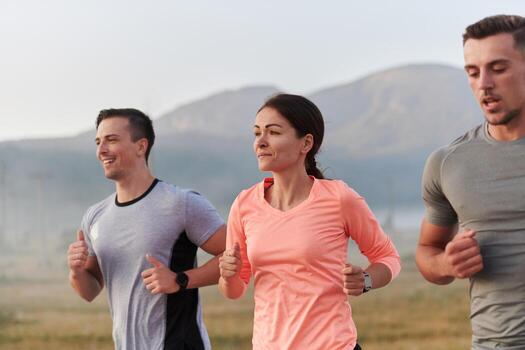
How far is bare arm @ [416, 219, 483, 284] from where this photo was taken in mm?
3635

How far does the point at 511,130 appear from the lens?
12.4 ft

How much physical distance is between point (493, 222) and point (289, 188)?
960 mm

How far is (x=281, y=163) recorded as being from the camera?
4.34m

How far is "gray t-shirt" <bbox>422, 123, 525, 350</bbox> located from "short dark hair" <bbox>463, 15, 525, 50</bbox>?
35 centimetres

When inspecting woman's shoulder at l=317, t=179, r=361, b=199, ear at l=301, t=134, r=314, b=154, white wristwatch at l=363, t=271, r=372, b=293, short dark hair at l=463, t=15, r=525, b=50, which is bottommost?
white wristwatch at l=363, t=271, r=372, b=293

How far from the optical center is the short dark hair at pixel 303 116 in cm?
439

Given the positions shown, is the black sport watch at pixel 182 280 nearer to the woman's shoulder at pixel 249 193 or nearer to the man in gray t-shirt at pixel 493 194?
the woman's shoulder at pixel 249 193

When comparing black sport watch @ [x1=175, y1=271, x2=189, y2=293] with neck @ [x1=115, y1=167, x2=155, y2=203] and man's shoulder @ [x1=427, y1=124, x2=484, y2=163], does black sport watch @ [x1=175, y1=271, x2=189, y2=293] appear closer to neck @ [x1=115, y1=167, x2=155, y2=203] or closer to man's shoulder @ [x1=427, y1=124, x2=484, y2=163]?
neck @ [x1=115, y1=167, x2=155, y2=203]

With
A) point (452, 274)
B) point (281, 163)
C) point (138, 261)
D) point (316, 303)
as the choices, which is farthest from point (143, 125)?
point (452, 274)

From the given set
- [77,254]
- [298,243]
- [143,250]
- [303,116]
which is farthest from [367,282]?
[77,254]

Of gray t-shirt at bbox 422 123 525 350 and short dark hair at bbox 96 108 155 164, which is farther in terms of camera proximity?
short dark hair at bbox 96 108 155 164

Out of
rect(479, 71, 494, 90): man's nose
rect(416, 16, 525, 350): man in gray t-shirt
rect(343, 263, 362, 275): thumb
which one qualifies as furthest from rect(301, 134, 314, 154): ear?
rect(479, 71, 494, 90): man's nose

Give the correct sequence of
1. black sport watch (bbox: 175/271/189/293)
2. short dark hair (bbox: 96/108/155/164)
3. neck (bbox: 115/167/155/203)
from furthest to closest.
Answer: short dark hair (bbox: 96/108/155/164) → neck (bbox: 115/167/155/203) → black sport watch (bbox: 175/271/189/293)

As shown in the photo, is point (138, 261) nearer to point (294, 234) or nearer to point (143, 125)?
point (143, 125)
